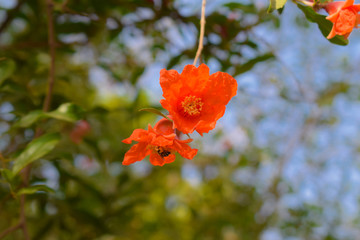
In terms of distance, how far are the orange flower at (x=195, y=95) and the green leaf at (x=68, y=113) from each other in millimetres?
332

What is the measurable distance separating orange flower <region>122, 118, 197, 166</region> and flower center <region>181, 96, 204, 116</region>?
7 cm

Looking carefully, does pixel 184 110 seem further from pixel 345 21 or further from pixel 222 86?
pixel 345 21

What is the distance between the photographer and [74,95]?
6.74 ft

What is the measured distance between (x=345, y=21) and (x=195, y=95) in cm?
36

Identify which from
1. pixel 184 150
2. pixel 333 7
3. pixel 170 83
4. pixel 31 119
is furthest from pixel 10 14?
pixel 333 7

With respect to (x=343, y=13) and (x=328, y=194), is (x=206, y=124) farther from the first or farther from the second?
(x=328, y=194)

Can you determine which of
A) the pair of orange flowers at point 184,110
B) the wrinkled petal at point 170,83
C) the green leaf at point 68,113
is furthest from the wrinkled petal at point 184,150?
the green leaf at point 68,113

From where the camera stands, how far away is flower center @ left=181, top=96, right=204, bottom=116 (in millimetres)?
794

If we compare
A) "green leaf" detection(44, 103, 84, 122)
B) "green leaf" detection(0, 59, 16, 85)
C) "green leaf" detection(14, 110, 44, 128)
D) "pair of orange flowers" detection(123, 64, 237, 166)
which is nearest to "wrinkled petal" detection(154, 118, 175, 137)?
"pair of orange flowers" detection(123, 64, 237, 166)

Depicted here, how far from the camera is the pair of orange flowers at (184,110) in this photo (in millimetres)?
707

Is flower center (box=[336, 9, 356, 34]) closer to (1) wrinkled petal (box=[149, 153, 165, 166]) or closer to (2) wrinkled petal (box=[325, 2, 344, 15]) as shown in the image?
(2) wrinkled petal (box=[325, 2, 344, 15])

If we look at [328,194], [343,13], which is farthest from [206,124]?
[328,194]

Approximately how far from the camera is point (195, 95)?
31.4 inches

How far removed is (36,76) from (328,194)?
11.1ft
